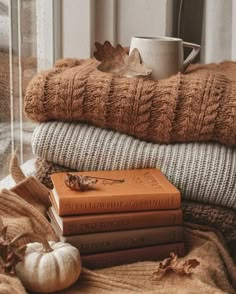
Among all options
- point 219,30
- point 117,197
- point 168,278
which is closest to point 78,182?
point 117,197

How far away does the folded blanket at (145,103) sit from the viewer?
786mm

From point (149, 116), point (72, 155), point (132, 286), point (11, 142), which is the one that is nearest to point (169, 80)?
point (149, 116)

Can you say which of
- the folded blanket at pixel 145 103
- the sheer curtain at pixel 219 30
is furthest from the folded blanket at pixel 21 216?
the sheer curtain at pixel 219 30

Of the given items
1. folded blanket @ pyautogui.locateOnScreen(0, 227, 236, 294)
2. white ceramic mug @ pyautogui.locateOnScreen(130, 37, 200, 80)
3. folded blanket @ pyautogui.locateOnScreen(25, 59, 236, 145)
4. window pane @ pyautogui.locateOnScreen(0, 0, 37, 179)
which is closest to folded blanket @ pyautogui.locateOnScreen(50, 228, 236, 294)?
folded blanket @ pyautogui.locateOnScreen(0, 227, 236, 294)

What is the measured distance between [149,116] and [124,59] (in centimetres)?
12

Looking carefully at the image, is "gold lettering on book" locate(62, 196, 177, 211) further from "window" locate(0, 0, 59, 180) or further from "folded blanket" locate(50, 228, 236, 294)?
"window" locate(0, 0, 59, 180)

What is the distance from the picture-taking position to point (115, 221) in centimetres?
71

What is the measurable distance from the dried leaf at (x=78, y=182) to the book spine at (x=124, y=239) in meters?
0.06

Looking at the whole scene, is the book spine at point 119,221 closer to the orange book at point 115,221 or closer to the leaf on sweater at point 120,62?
the orange book at point 115,221

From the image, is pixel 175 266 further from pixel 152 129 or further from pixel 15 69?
pixel 15 69

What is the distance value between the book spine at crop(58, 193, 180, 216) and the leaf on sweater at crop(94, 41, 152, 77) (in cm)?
21

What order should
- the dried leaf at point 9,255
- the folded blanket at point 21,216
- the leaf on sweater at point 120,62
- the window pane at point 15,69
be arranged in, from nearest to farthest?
the dried leaf at point 9,255 → the folded blanket at point 21,216 → the leaf on sweater at point 120,62 → the window pane at point 15,69

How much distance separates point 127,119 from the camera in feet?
2.65

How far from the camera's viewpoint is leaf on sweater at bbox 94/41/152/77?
2.82 feet
